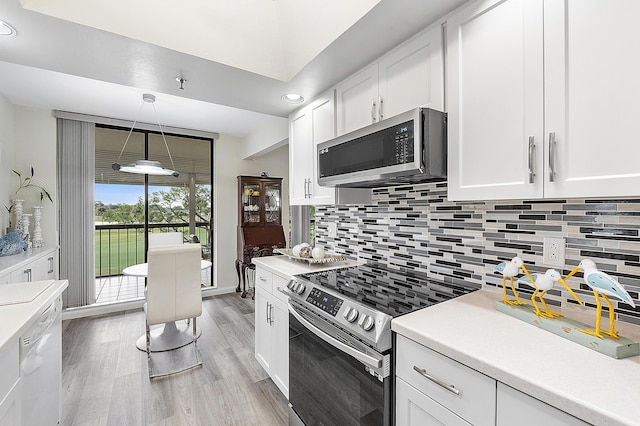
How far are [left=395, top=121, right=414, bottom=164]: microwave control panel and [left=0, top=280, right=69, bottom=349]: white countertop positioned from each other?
1596 mm

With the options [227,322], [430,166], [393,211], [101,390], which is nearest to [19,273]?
[101,390]

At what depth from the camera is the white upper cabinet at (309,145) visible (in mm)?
2158

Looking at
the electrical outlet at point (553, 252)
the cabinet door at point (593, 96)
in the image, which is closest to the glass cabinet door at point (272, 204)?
the electrical outlet at point (553, 252)

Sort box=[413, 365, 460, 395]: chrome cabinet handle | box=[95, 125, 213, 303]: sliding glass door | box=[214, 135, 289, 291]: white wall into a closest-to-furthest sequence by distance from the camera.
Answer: box=[413, 365, 460, 395]: chrome cabinet handle → box=[95, 125, 213, 303]: sliding glass door → box=[214, 135, 289, 291]: white wall

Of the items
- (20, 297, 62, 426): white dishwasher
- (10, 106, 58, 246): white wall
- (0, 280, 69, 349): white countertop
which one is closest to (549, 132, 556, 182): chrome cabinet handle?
(0, 280, 69, 349): white countertop

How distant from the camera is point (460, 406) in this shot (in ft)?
2.94

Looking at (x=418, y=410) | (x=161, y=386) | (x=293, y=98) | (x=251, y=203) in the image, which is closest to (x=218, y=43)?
(x=293, y=98)

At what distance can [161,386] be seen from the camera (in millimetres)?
2312

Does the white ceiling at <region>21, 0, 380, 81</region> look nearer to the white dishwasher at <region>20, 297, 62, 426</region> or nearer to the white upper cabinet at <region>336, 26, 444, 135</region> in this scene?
the white upper cabinet at <region>336, 26, 444, 135</region>

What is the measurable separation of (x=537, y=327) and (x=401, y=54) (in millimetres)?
1403

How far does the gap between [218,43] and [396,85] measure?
1077 millimetres

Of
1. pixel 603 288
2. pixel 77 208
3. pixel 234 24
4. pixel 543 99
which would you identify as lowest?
pixel 603 288

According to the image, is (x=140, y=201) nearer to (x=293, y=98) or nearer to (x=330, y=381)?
(x=293, y=98)

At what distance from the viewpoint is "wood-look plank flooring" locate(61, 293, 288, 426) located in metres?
1.98
